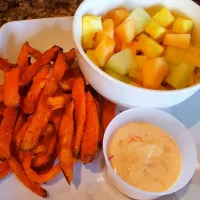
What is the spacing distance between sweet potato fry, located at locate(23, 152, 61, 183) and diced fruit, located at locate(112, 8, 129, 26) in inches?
19.6

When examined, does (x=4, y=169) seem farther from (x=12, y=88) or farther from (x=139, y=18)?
(x=139, y=18)

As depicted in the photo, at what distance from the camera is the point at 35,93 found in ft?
3.53

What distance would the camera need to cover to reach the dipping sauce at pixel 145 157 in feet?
3.41

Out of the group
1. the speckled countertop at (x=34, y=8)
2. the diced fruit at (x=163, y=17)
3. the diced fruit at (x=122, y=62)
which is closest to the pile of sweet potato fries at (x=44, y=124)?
the diced fruit at (x=122, y=62)

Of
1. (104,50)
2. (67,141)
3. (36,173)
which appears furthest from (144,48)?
(36,173)

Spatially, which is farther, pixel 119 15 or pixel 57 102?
pixel 119 15

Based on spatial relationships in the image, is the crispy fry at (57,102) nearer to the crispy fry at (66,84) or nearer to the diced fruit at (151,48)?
the crispy fry at (66,84)

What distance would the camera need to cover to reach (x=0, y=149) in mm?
1004

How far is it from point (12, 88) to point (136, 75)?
358mm

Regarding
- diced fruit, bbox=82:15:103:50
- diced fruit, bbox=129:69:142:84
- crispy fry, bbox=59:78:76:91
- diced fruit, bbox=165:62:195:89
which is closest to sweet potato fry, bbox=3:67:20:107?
crispy fry, bbox=59:78:76:91

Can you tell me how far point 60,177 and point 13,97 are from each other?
27 centimetres

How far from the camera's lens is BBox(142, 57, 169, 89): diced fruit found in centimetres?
107

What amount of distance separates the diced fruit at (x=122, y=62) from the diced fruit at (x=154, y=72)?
1.8 inches

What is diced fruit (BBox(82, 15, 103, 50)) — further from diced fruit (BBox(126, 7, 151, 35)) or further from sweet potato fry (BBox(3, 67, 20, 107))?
sweet potato fry (BBox(3, 67, 20, 107))
